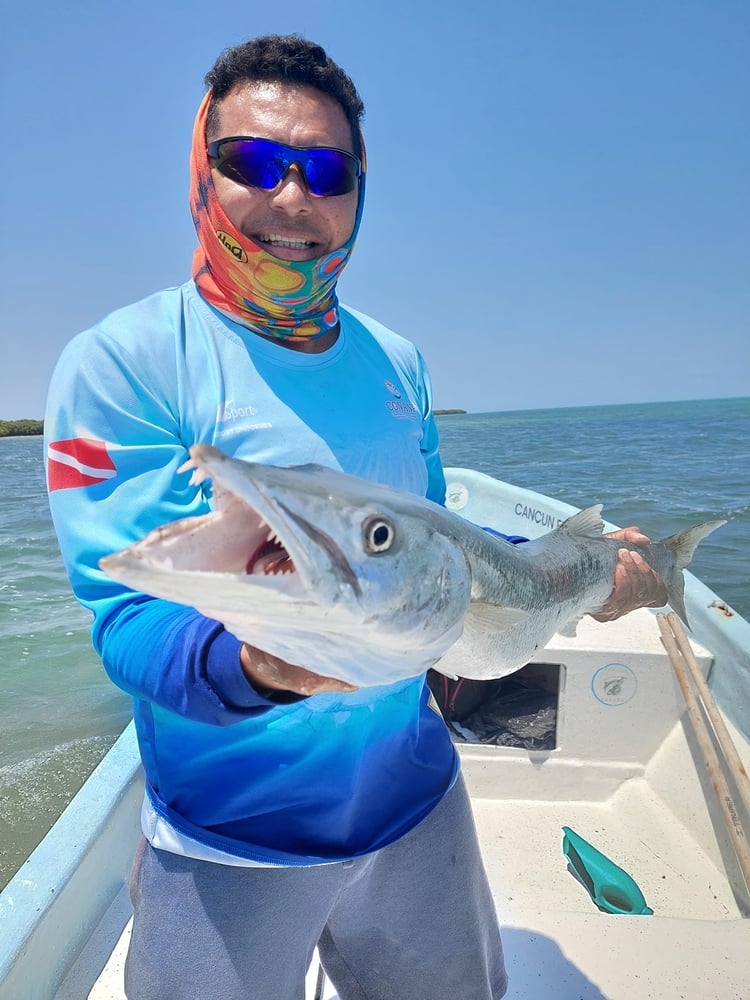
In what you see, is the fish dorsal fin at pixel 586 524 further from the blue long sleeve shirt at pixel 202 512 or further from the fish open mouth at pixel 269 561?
the fish open mouth at pixel 269 561

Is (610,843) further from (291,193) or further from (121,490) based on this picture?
(291,193)

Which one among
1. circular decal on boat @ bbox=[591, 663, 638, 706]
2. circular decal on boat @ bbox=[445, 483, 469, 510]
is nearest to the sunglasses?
circular decal on boat @ bbox=[591, 663, 638, 706]

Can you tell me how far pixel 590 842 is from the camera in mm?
4195

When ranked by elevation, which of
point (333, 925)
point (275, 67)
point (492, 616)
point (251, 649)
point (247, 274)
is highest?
point (275, 67)

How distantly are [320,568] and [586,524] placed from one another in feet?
6.35

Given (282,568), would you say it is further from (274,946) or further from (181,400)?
(274,946)

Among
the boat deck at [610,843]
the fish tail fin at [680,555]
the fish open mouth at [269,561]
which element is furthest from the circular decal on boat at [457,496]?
the fish open mouth at [269,561]

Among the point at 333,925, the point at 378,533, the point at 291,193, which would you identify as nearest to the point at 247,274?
the point at 291,193

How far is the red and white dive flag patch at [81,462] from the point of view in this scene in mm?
1480

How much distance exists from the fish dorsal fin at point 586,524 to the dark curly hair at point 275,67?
1745 mm

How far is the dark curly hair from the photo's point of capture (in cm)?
182

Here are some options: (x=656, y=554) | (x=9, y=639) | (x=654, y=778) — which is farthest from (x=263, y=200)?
(x=9, y=639)

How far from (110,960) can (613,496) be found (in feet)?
53.0

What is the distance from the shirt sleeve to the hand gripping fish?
0.26 metres
